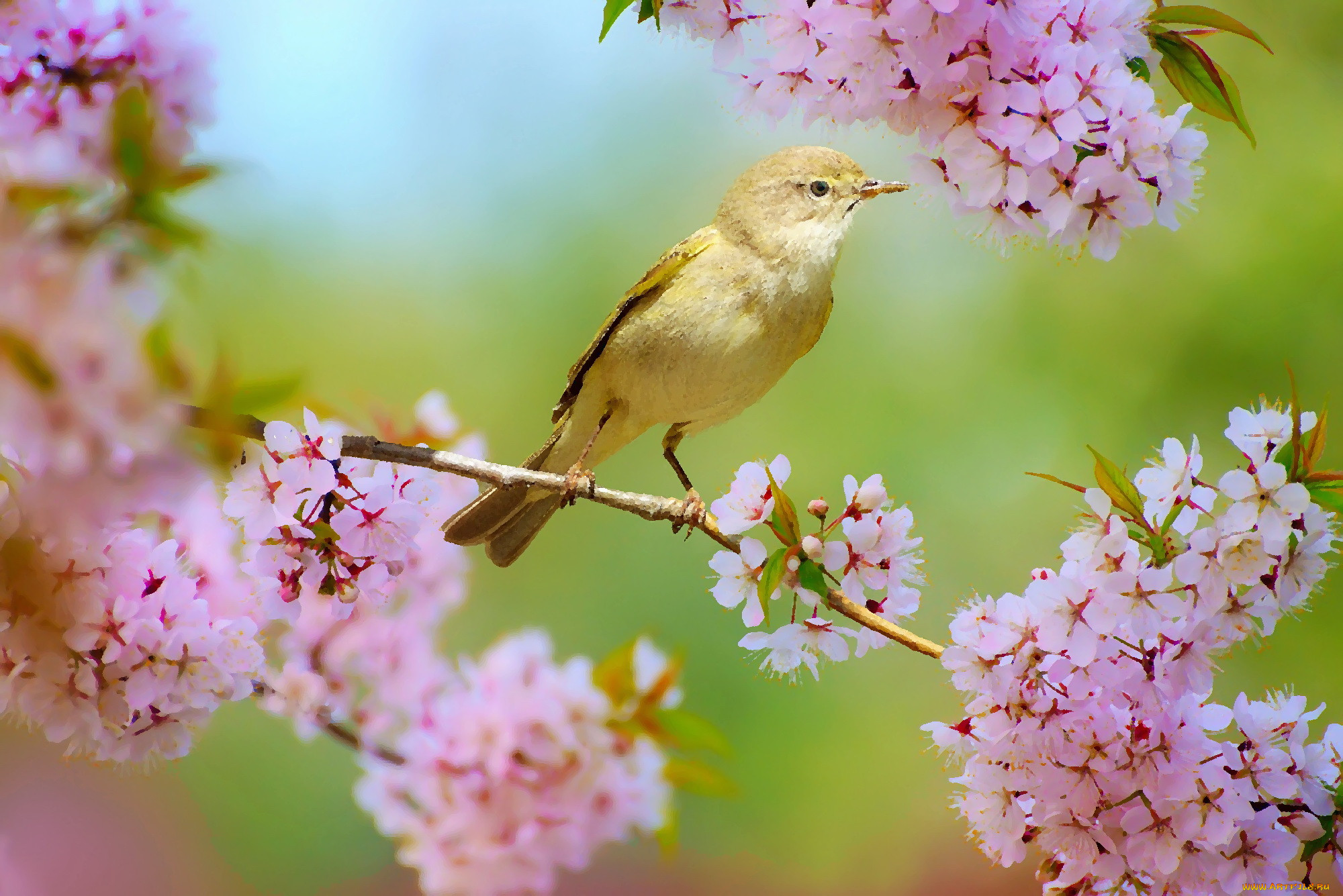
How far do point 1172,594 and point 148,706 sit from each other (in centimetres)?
112

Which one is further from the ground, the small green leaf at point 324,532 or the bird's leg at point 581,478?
the bird's leg at point 581,478

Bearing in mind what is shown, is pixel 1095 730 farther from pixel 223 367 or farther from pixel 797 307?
pixel 223 367

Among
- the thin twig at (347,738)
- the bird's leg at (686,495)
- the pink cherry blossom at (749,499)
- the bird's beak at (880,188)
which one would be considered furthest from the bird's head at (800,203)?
the thin twig at (347,738)

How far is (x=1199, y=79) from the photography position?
1.05m

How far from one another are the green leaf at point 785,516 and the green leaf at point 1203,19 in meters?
0.61

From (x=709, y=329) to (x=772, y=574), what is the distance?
21.1 inches

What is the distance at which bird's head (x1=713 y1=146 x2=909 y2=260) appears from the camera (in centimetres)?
162

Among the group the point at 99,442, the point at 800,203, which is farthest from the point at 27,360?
the point at 800,203

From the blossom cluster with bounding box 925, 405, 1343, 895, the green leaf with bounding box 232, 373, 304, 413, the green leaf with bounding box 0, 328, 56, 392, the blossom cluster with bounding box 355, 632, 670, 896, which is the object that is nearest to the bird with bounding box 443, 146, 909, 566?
the blossom cluster with bounding box 355, 632, 670, 896

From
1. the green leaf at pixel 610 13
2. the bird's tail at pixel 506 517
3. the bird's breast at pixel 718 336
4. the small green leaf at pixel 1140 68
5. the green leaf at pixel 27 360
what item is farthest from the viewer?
the bird's tail at pixel 506 517

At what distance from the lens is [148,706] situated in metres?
1.19

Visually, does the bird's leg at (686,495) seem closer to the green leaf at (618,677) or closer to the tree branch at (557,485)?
the tree branch at (557,485)

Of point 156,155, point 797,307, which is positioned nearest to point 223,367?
point 156,155

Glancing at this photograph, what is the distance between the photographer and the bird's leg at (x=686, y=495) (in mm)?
1496
